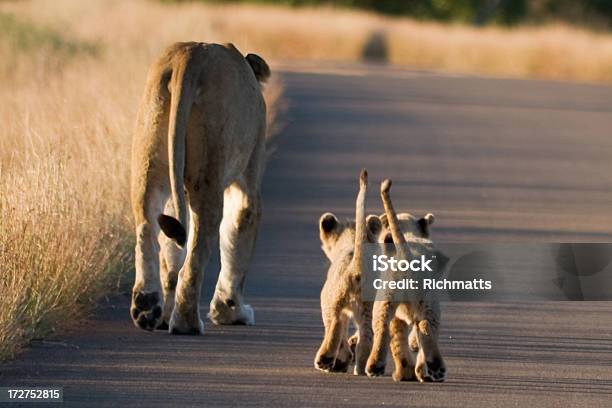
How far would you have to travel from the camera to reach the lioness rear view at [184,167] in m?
9.19

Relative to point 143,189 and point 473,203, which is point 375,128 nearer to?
point 473,203

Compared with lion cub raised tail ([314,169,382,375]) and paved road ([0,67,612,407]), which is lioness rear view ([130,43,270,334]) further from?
lion cub raised tail ([314,169,382,375])

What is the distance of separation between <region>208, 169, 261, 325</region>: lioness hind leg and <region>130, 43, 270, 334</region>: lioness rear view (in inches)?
1.4

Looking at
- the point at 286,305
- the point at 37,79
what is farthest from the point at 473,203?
the point at 37,79

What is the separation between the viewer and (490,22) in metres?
70.4

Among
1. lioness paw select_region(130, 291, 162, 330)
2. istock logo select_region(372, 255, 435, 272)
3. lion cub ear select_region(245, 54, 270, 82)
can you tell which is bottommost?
lioness paw select_region(130, 291, 162, 330)

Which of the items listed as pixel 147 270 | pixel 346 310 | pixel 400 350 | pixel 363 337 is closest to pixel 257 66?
pixel 147 270

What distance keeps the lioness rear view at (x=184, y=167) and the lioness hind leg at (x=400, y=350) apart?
1.39m
